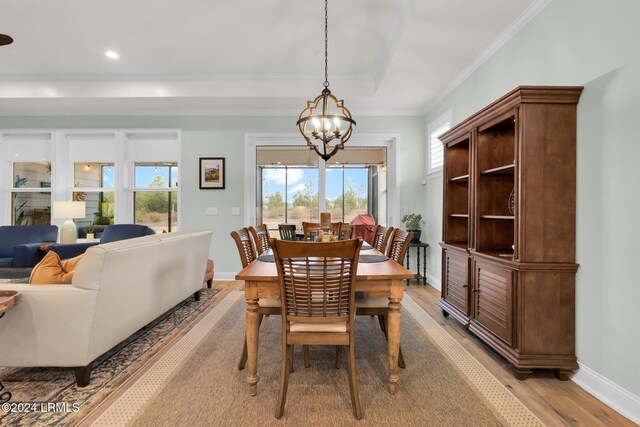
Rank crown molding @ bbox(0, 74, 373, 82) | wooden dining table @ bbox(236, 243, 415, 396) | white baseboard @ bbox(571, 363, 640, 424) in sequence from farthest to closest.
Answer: crown molding @ bbox(0, 74, 373, 82)
wooden dining table @ bbox(236, 243, 415, 396)
white baseboard @ bbox(571, 363, 640, 424)

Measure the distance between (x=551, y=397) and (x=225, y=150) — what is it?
15.9ft

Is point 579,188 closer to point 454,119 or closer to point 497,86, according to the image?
point 497,86

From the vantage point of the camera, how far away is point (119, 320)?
7.16 feet

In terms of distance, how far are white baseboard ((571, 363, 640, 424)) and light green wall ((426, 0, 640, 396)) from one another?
35 millimetres

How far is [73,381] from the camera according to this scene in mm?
1988

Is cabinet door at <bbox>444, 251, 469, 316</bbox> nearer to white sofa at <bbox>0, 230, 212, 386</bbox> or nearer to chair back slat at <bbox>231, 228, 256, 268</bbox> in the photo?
chair back slat at <bbox>231, 228, 256, 268</bbox>

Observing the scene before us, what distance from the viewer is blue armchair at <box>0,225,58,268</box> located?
3848mm

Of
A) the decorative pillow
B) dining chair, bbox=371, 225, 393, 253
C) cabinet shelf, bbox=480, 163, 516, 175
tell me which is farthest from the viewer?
dining chair, bbox=371, 225, 393, 253

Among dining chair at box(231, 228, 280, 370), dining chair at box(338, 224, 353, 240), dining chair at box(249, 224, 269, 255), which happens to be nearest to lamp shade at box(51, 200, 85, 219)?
dining chair at box(249, 224, 269, 255)

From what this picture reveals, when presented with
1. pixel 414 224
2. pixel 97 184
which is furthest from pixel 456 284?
pixel 97 184

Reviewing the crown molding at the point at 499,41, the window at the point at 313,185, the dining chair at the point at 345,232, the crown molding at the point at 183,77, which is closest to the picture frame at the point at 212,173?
the window at the point at 313,185

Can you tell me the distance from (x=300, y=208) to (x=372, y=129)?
183 cm

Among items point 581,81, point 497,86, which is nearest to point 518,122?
point 581,81

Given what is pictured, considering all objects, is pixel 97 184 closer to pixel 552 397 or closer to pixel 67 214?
pixel 67 214
